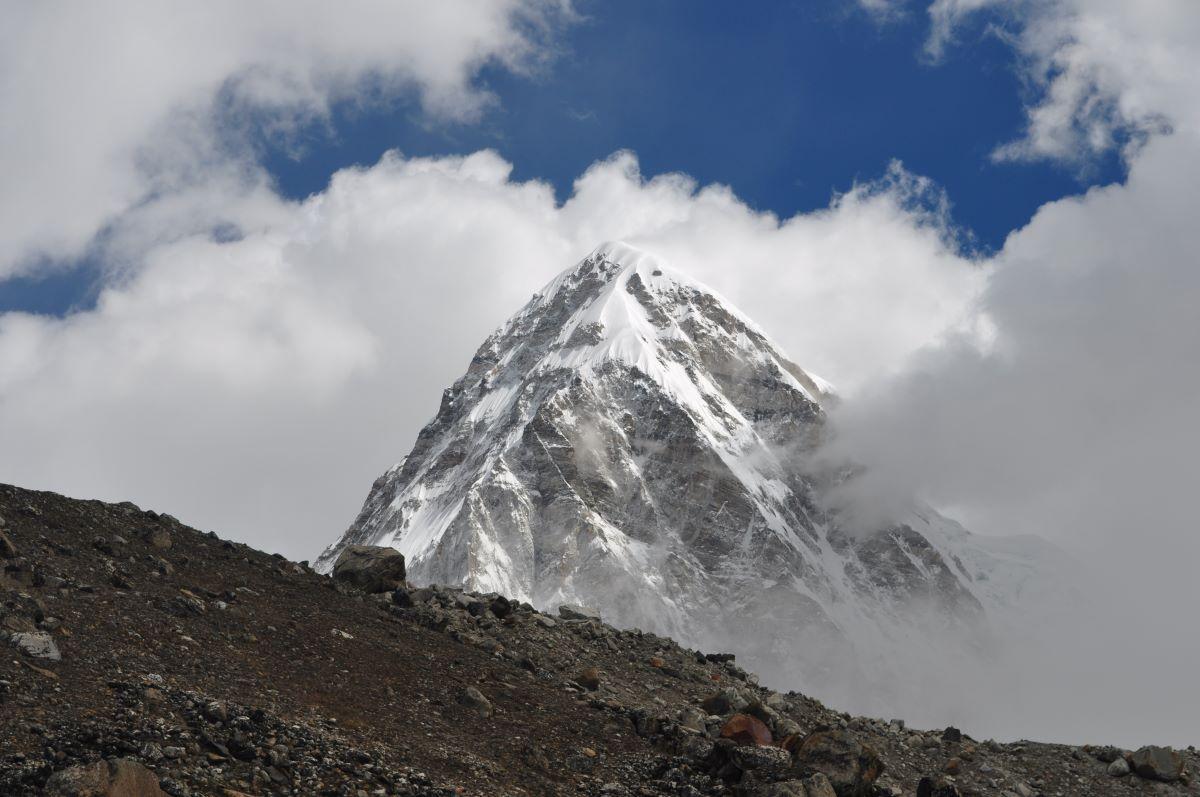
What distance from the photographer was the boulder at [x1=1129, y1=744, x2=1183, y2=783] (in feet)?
99.1

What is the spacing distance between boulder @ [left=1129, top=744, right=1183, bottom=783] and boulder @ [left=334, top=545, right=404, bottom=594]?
21568 millimetres

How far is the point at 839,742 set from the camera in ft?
78.7

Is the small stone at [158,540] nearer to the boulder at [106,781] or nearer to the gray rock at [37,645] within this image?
A: the gray rock at [37,645]

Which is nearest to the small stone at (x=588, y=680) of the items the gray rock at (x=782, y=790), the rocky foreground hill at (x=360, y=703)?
the rocky foreground hill at (x=360, y=703)

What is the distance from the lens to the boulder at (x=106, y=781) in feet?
54.3

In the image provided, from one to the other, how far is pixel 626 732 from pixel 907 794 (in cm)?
672

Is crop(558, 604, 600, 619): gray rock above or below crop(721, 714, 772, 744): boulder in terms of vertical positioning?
above

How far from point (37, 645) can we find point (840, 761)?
1597 cm

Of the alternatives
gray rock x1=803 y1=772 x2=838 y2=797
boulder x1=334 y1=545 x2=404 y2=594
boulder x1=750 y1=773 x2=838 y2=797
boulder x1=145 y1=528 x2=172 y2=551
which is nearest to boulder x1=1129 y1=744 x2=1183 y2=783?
boulder x1=750 y1=773 x2=838 y2=797

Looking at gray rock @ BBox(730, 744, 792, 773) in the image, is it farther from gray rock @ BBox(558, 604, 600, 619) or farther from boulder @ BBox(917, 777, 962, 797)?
gray rock @ BBox(558, 604, 600, 619)

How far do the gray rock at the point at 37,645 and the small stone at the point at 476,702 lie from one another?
27.4 ft

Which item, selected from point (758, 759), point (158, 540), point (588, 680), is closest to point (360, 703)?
point (588, 680)

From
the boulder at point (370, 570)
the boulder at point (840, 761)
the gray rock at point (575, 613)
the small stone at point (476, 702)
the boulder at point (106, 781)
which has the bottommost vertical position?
the boulder at point (106, 781)

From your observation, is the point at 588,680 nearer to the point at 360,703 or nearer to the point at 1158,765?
the point at 360,703
